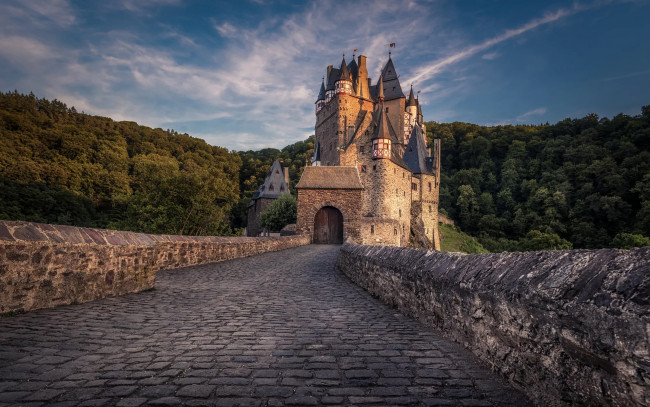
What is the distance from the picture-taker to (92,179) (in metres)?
44.9

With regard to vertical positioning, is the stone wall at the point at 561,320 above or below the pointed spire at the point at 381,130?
below

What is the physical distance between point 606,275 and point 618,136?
3360 inches

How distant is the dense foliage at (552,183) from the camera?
171 ft

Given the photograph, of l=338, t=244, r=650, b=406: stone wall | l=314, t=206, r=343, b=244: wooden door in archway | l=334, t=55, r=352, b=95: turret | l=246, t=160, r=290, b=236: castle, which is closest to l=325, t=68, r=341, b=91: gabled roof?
l=334, t=55, r=352, b=95: turret

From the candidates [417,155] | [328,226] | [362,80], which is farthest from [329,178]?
[362,80]

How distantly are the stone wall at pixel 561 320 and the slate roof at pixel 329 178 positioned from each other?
28675 millimetres

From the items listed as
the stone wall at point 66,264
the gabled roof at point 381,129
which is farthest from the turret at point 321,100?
the stone wall at point 66,264

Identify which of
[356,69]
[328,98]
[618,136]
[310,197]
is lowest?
[310,197]

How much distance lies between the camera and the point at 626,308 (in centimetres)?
159

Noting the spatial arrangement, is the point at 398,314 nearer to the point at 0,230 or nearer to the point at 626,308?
the point at 626,308

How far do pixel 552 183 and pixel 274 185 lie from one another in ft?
167

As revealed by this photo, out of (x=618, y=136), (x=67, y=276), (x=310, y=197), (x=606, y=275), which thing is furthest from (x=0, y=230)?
(x=618, y=136)

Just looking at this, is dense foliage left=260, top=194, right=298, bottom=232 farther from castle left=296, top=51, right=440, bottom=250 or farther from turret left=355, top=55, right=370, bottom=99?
turret left=355, top=55, right=370, bottom=99

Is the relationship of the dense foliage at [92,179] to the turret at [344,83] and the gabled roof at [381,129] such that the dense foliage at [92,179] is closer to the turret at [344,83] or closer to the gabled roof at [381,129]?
the gabled roof at [381,129]
